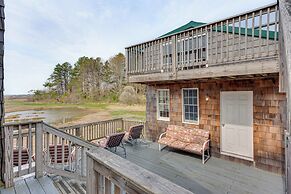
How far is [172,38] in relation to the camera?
4883 mm

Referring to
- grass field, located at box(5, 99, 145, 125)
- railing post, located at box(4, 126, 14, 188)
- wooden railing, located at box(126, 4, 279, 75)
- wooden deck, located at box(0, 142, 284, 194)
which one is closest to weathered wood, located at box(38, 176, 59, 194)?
wooden deck, located at box(0, 142, 284, 194)

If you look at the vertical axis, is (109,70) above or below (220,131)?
above

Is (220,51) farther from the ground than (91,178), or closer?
farther from the ground

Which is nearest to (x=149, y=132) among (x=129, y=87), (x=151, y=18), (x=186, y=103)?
(x=186, y=103)

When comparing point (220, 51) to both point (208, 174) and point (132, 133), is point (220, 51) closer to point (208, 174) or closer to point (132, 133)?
point (208, 174)

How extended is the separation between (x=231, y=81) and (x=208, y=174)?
2.70 m

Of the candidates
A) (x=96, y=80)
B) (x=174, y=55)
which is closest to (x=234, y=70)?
(x=174, y=55)

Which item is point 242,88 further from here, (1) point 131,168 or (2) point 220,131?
(1) point 131,168

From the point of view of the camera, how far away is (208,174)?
435 centimetres

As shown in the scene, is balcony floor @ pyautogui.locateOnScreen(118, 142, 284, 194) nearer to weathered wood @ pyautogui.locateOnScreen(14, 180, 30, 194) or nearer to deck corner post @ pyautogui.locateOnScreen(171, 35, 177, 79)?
deck corner post @ pyautogui.locateOnScreen(171, 35, 177, 79)

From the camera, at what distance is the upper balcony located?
3479 mm

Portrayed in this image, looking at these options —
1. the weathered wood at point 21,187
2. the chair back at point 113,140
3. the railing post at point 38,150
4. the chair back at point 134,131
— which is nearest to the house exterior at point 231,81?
the chair back at point 134,131

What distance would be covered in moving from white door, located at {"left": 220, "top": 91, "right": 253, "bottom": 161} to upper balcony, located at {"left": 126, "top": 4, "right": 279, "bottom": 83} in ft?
4.14

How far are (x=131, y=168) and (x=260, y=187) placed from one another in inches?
158
